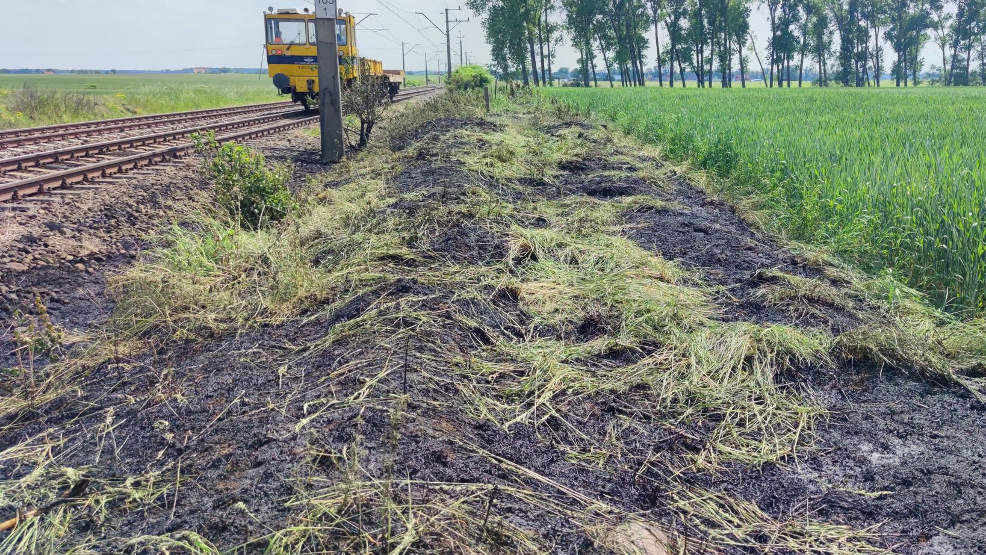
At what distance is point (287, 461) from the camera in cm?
236

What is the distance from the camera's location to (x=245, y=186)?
21.2 ft

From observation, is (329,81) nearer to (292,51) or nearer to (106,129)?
(106,129)

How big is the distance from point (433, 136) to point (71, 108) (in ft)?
42.5

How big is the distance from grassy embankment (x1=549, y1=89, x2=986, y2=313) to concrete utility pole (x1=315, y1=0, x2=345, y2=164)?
6216 mm

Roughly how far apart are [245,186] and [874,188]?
5966 millimetres

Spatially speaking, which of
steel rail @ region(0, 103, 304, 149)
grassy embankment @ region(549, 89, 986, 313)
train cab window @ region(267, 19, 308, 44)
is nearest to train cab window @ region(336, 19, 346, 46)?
train cab window @ region(267, 19, 308, 44)

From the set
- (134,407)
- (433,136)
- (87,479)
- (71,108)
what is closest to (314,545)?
(87,479)

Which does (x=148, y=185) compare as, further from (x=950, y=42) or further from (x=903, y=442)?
(x=950, y=42)

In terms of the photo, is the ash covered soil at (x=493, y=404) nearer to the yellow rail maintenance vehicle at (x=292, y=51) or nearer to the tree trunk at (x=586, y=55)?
the yellow rail maintenance vehicle at (x=292, y=51)

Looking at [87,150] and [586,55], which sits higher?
[586,55]

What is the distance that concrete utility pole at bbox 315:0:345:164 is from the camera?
10781mm

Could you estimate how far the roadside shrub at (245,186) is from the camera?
6.48 meters

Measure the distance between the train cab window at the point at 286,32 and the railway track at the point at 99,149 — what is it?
2414 millimetres

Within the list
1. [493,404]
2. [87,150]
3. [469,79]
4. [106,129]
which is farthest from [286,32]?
[469,79]
